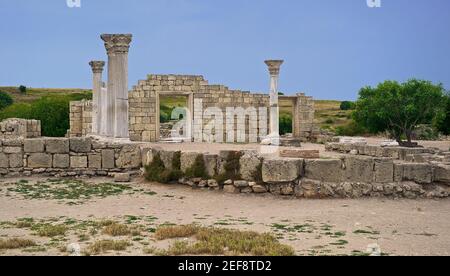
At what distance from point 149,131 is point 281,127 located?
20.9m

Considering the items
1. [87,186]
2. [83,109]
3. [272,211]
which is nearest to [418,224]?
[272,211]

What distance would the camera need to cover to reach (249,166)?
13086 mm

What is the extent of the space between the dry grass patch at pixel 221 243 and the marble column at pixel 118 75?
9.83 m

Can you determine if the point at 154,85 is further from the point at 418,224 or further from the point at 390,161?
the point at 418,224

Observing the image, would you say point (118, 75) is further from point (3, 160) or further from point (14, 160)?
point (3, 160)

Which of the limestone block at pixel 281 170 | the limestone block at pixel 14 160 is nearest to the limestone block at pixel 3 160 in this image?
the limestone block at pixel 14 160

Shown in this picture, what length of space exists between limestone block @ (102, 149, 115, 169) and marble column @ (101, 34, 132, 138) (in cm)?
210

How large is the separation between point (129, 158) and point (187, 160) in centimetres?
246

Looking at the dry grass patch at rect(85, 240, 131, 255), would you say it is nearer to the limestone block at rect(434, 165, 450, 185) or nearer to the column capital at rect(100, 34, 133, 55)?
the limestone block at rect(434, 165, 450, 185)

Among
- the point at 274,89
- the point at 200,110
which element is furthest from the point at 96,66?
the point at 274,89

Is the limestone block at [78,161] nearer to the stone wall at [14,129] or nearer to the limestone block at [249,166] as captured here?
the limestone block at [249,166]

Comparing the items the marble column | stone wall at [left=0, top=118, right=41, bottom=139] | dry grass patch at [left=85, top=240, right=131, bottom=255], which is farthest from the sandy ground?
stone wall at [left=0, top=118, right=41, bottom=139]

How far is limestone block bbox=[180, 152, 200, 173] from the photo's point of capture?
1397 centimetres
